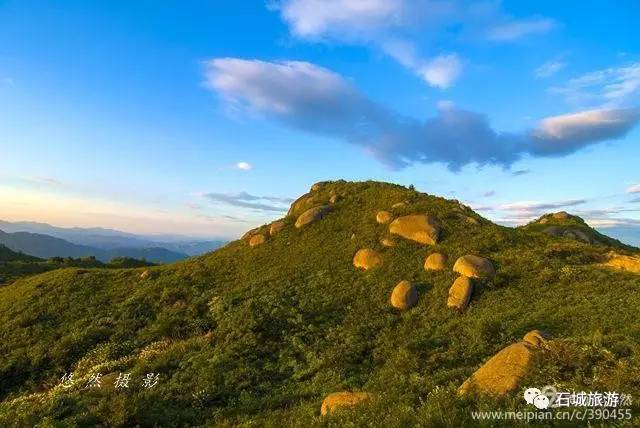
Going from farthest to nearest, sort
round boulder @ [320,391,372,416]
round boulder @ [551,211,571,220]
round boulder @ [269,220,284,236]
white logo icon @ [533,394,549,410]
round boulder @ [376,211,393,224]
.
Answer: round boulder @ [551,211,571,220]
round boulder @ [269,220,284,236]
round boulder @ [376,211,393,224]
round boulder @ [320,391,372,416]
white logo icon @ [533,394,549,410]

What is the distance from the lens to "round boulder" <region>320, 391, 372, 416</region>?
40.6 ft

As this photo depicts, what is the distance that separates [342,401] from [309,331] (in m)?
10.7

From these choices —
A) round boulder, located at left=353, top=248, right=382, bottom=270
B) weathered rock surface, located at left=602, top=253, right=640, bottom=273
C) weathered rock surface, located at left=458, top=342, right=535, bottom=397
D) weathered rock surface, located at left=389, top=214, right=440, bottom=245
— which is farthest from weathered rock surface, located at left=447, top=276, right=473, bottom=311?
weathered rock surface, located at left=458, top=342, right=535, bottom=397

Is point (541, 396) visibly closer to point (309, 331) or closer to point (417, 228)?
point (309, 331)

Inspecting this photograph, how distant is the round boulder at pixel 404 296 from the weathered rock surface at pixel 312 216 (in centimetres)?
1608

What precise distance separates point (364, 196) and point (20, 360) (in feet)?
107

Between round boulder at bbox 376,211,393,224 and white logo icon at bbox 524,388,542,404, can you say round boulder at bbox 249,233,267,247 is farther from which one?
white logo icon at bbox 524,388,542,404

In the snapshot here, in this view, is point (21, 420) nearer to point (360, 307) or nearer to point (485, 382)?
point (485, 382)

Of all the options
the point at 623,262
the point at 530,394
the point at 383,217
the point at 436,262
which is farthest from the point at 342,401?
→ the point at 383,217

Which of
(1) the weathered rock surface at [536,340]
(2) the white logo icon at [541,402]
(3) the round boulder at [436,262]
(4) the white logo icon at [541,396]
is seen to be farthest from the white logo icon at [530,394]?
(3) the round boulder at [436,262]

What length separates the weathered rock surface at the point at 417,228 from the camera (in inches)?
1298

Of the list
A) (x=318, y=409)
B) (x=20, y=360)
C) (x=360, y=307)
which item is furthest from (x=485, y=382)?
(x=20, y=360)

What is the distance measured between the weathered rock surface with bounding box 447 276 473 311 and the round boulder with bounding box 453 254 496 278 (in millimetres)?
978

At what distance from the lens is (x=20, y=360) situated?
2445cm
